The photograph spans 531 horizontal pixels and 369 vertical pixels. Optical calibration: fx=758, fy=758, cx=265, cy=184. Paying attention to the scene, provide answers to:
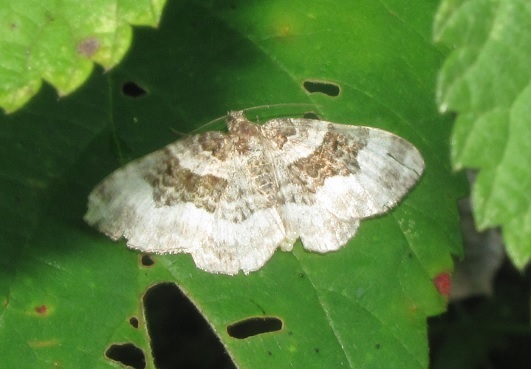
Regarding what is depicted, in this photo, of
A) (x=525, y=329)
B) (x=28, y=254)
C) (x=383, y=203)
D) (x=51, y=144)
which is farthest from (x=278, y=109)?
(x=525, y=329)

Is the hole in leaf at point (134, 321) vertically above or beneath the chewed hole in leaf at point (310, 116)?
beneath

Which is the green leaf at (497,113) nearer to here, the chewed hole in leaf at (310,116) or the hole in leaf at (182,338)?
the chewed hole in leaf at (310,116)

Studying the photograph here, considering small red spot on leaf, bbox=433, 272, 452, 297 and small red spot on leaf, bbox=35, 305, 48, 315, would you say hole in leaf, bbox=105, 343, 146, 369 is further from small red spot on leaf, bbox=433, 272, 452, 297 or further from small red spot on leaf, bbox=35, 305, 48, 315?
small red spot on leaf, bbox=433, 272, 452, 297

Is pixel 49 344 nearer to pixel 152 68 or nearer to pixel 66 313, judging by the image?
pixel 66 313

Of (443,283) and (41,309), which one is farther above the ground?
(443,283)

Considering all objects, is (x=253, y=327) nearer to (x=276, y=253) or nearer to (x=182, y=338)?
(x=276, y=253)

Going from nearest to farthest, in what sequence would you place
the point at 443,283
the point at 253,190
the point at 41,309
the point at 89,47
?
the point at 89,47, the point at 41,309, the point at 443,283, the point at 253,190

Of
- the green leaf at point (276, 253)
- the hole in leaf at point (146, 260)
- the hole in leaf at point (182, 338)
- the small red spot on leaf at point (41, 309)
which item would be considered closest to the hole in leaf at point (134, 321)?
the green leaf at point (276, 253)

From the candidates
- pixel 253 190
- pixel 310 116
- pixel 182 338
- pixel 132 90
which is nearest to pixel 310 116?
pixel 310 116
